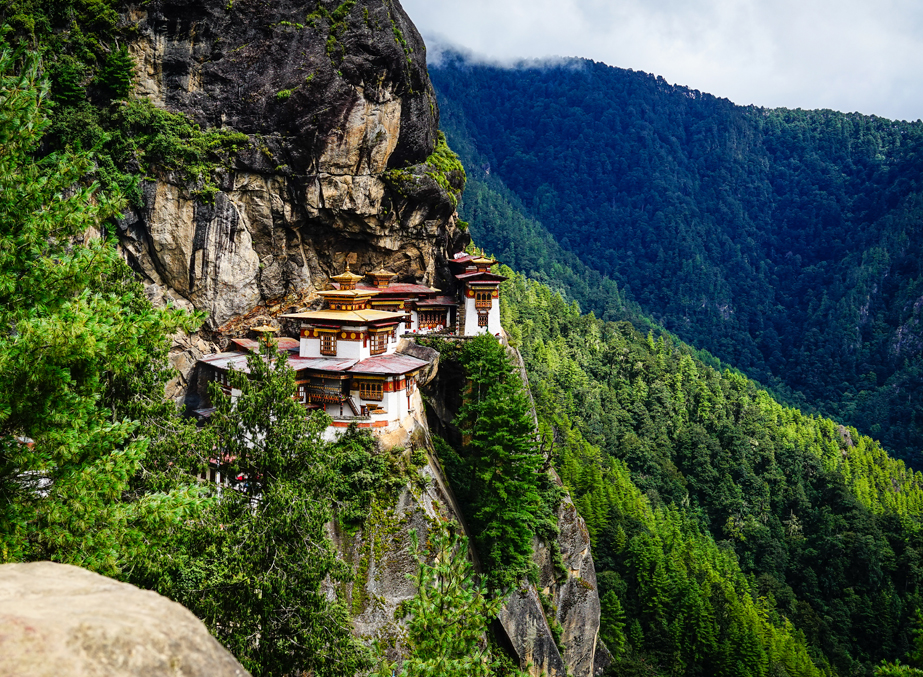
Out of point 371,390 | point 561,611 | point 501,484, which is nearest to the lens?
point 371,390

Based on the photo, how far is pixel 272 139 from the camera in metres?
33.7

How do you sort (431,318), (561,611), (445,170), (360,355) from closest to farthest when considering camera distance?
(360,355), (561,611), (431,318), (445,170)

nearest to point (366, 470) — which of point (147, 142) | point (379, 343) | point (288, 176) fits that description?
point (379, 343)

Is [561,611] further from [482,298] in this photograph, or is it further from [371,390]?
[482,298]

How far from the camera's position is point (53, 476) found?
→ 895cm

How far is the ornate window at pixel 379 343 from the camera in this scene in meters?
30.6

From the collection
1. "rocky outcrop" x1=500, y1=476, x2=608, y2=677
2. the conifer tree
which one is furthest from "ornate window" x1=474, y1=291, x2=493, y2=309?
"rocky outcrop" x1=500, y1=476, x2=608, y2=677

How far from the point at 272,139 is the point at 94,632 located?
3299cm

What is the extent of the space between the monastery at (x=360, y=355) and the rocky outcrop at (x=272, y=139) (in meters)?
3.09

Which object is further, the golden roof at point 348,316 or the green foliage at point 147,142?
the golden roof at point 348,316

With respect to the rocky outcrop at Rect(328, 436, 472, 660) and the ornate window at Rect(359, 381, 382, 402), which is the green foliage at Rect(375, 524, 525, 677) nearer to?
the rocky outcrop at Rect(328, 436, 472, 660)

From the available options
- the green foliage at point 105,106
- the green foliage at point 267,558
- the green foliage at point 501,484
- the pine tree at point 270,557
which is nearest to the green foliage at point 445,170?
the green foliage at point 105,106

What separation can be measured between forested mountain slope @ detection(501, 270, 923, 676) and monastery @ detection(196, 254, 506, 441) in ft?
67.1

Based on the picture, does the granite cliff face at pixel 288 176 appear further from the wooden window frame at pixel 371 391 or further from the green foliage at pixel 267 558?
the green foliage at pixel 267 558
